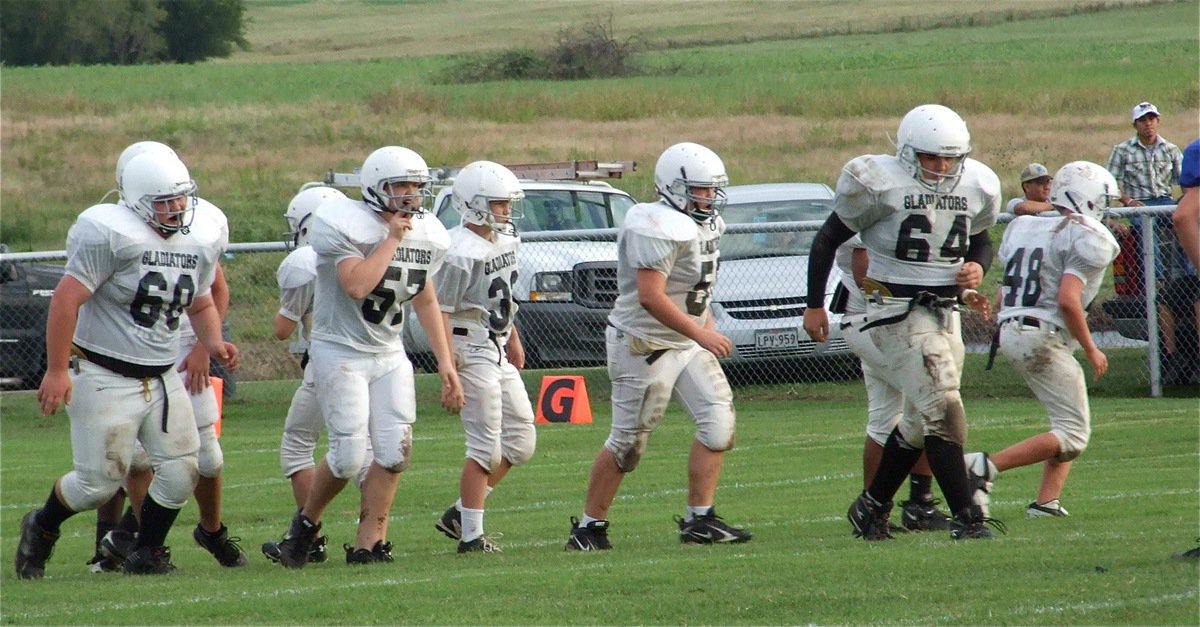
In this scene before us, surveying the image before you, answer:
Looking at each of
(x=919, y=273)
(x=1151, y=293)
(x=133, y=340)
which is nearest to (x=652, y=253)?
(x=919, y=273)

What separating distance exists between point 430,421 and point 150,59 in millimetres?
53317

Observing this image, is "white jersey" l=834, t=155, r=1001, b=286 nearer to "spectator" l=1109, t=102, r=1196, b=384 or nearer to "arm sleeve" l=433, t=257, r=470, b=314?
"arm sleeve" l=433, t=257, r=470, b=314

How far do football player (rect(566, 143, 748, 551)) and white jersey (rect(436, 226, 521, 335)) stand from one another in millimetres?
584

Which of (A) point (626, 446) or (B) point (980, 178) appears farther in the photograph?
(A) point (626, 446)

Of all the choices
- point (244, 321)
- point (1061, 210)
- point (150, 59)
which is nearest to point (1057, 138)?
point (244, 321)

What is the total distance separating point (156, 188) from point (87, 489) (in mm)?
1341

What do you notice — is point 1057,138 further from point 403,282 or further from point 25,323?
point 403,282

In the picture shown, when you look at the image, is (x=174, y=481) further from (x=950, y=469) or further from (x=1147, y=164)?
(x=1147, y=164)

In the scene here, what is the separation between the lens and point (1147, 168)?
1454 cm

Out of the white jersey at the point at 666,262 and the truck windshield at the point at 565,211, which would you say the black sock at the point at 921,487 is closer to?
the white jersey at the point at 666,262

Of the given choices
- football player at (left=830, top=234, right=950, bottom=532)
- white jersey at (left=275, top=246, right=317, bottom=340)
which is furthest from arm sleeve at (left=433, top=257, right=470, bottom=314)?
football player at (left=830, top=234, right=950, bottom=532)

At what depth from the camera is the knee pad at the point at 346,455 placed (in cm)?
746

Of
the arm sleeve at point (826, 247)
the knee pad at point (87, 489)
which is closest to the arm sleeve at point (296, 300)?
the knee pad at point (87, 489)

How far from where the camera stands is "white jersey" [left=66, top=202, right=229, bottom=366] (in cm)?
724
